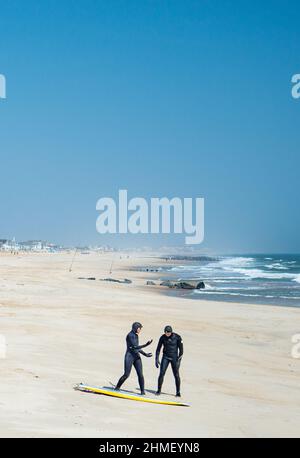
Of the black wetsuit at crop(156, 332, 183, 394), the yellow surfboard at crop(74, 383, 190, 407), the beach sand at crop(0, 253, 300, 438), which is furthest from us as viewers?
the black wetsuit at crop(156, 332, 183, 394)

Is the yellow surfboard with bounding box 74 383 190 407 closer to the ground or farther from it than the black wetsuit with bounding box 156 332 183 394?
closer to the ground

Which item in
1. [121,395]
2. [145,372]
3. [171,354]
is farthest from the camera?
[145,372]

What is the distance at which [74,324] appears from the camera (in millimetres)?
21969

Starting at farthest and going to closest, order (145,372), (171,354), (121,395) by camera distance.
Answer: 1. (145,372)
2. (171,354)
3. (121,395)

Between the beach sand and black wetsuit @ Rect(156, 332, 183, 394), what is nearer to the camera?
the beach sand

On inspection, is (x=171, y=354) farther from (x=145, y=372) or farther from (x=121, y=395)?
(x=145, y=372)

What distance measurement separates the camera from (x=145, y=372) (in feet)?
49.5

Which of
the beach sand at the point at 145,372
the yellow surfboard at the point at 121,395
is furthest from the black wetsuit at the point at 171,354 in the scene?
the yellow surfboard at the point at 121,395

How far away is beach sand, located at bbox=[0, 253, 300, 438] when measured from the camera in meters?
9.95

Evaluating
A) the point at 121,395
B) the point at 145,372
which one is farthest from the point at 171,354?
the point at 145,372

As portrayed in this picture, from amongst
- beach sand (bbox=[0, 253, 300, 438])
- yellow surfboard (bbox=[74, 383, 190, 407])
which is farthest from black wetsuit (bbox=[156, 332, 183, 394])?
yellow surfboard (bbox=[74, 383, 190, 407])

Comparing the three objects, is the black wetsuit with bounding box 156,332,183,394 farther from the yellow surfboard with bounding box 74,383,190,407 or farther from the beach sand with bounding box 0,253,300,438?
the yellow surfboard with bounding box 74,383,190,407
